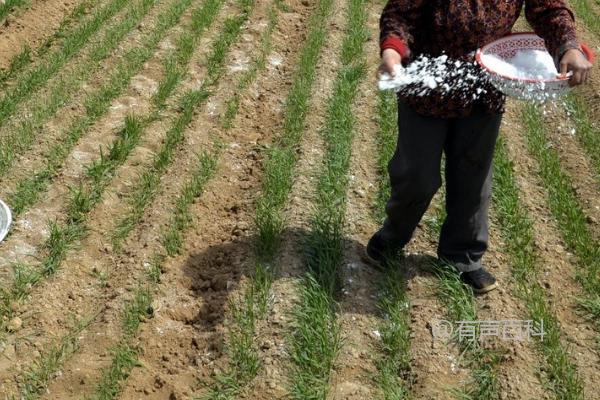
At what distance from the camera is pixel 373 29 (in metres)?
6.58

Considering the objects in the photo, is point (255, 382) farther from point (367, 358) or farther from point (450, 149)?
point (450, 149)

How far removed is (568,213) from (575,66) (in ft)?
4.85

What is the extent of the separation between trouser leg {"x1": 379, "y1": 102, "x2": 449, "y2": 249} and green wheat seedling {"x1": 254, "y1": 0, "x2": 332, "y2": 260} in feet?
2.45

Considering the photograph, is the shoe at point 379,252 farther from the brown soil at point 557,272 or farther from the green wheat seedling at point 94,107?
the green wheat seedling at point 94,107

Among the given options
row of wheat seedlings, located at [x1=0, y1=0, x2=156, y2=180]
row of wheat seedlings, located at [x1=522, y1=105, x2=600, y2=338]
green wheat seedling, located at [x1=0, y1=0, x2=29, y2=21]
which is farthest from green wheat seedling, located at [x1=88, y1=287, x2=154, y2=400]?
green wheat seedling, located at [x1=0, y1=0, x2=29, y2=21]

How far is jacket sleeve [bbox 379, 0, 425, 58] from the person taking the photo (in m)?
3.07

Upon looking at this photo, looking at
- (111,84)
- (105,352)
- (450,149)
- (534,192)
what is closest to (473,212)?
(450,149)

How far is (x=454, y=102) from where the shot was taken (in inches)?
124

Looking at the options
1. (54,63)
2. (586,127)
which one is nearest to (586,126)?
(586,127)

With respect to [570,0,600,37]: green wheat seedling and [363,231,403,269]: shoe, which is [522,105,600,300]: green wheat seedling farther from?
[570,0,600,37]: green wheat seedling

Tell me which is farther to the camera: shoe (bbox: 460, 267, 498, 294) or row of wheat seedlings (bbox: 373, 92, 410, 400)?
shoe (bbox: 460, 267, 498, 294)

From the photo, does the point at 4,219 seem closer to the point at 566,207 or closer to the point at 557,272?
the point at 557,272

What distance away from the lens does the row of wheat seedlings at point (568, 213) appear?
3.73 metres

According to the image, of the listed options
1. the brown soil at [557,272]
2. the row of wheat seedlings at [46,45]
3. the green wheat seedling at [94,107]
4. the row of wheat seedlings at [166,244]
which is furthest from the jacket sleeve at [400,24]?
the row of wheat seedlings at [46,45]
